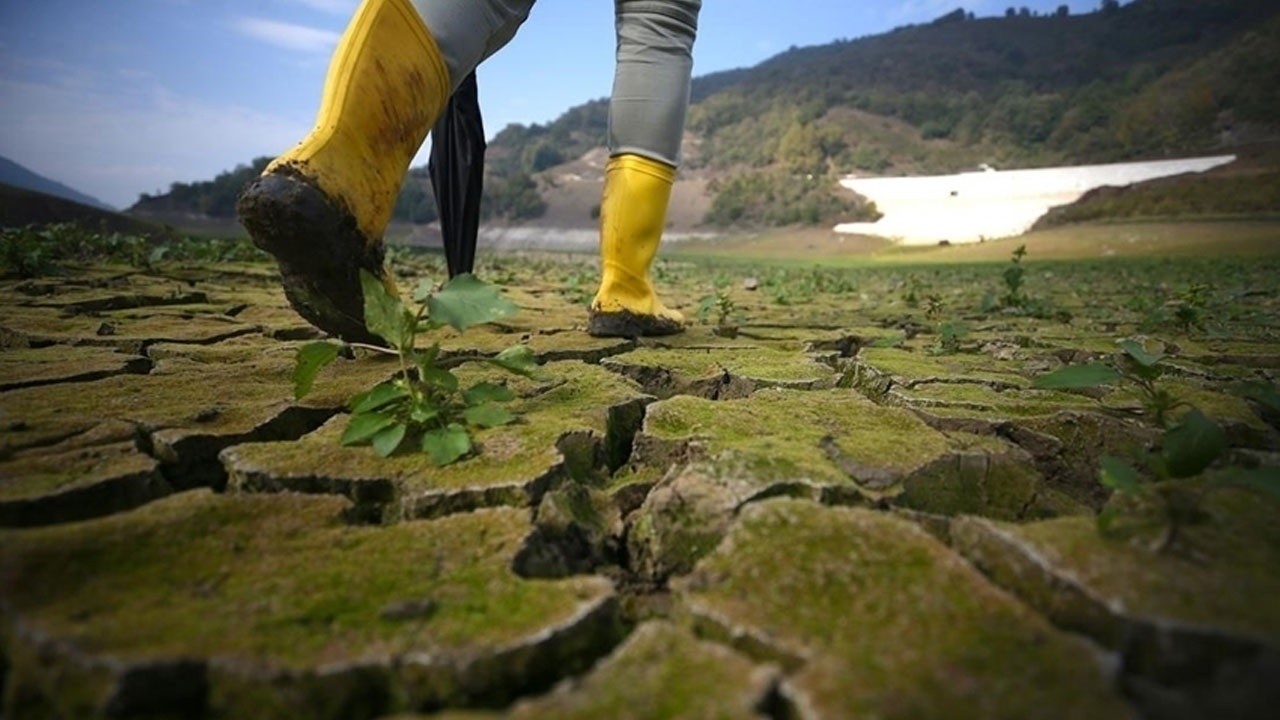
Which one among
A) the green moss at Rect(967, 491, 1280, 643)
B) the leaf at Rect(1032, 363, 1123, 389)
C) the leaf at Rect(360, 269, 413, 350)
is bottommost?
the green moss at Rect(967, 491, 1280, 643)

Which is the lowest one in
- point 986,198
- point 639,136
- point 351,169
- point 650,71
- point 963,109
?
point 351,169

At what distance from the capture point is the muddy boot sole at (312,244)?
1270 mm

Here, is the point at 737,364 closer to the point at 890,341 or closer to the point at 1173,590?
the point at 890,341

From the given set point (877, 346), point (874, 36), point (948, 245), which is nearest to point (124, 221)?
point (877, 346)

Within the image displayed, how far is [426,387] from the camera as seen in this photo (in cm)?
118

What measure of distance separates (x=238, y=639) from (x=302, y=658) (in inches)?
2.6

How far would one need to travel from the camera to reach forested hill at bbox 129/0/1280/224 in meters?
30.1

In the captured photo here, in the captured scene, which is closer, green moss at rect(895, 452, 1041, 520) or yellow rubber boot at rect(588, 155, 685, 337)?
green moss at rect(895, 452, 1041, 520)

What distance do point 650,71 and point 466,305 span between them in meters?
1.18

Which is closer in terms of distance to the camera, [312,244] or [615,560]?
[615,560]

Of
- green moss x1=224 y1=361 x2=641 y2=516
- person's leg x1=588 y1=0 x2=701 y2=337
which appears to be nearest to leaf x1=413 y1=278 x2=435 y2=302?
green moss x1=224 y1=361 x2=641 y2=516

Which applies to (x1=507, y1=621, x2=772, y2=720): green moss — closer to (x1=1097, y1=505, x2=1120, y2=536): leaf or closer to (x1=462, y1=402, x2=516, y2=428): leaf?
(x1=1097, y1=505, x2=1120, y2=536): leaf

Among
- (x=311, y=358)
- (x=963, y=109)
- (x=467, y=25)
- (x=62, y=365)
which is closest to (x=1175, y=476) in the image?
(x=311, y=358)

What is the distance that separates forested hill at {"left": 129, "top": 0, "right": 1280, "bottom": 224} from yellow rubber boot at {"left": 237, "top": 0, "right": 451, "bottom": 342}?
27692 millimetres
